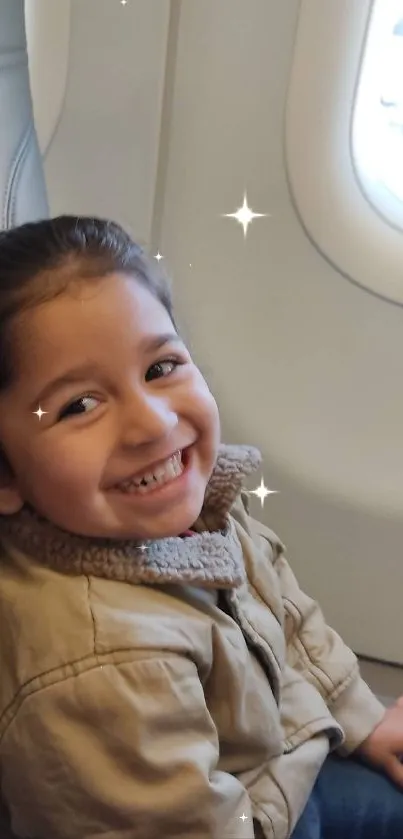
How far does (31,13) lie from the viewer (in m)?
0.97

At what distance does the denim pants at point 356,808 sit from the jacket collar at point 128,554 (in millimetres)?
230

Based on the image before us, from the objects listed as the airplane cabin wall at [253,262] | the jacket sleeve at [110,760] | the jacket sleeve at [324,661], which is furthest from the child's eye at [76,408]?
the airplane cabin wall at [253,262]

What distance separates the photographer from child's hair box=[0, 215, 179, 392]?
661 mm

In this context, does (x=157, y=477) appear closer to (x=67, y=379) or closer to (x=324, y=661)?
(x=67, y=379)

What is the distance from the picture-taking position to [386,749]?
882 mm

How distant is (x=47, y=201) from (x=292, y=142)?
0.80 ft

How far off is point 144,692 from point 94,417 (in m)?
0.18

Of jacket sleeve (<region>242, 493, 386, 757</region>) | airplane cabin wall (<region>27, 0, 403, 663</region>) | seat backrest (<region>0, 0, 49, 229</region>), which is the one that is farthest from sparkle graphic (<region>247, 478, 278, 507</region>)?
seat backrest (<region>0, 0, 49, 229</region>)

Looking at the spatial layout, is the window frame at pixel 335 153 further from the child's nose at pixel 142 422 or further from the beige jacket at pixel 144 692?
the child's nose at pixel 142 422

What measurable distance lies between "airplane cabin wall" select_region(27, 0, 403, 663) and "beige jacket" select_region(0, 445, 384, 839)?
274mm

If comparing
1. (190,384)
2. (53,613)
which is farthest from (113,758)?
(190,384)

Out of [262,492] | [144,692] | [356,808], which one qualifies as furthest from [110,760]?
[262,492]

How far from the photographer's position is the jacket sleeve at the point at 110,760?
62 centimetres

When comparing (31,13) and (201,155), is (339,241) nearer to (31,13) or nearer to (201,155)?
(201,155)
